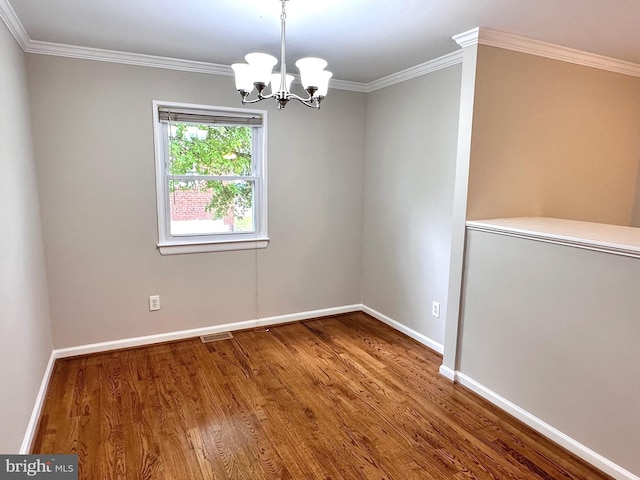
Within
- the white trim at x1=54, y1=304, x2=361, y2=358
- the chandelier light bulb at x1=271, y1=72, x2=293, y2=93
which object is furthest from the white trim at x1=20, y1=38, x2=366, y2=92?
the white trim at x1=54, y1=304, x2=361, y2=358

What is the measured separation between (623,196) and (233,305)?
→ 3.42m

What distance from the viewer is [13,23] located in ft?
7.52

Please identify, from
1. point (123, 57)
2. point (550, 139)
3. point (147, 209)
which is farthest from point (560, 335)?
point (123, 57)

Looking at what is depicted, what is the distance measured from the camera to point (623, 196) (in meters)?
3.34

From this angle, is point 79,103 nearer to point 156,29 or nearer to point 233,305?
point 156,29

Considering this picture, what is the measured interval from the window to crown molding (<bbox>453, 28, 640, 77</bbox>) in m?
1.78

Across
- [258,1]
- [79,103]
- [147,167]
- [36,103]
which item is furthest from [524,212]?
[36,103]

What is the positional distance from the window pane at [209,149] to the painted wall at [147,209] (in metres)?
0.20

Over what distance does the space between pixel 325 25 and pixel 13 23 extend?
1758 mm

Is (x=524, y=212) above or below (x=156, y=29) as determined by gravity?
below

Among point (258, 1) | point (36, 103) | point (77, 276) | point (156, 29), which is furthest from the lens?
point (77, 276)

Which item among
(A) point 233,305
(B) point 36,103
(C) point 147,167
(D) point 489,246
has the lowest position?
(A) point 233,305

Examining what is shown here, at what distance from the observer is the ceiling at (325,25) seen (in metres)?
2.09

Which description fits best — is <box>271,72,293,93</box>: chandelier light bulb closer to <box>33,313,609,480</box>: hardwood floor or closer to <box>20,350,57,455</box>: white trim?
<box>33,313,609,480</box>: hardwood floor
